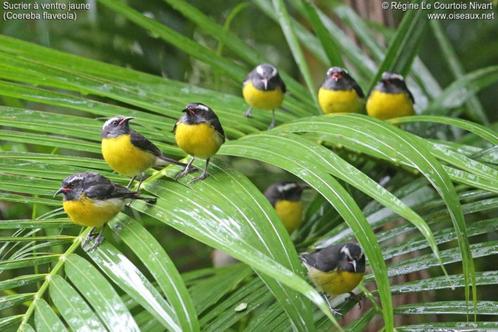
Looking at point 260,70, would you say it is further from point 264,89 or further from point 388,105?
point 388,105

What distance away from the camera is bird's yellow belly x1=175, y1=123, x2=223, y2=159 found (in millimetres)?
2117

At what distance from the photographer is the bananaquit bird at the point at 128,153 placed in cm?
209

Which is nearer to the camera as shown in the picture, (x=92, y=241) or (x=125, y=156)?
(x=92, y=241)

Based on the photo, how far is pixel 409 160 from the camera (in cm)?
175

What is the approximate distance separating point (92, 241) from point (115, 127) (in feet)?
1.60

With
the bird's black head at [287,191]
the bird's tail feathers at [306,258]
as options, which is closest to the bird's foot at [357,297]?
the bird's tail feathers at [306,258]

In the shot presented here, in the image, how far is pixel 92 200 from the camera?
6.07ft


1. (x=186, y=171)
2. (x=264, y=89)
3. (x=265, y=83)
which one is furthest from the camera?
(x=265, y=83)

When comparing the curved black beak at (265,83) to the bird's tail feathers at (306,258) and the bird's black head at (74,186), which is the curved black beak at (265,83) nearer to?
the bird's tail feathers at (306,258)

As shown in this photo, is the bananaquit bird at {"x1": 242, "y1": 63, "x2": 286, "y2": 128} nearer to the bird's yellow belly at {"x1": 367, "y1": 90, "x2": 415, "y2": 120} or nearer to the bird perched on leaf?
the bird's yellow belly at {"x1": 367, "y1": 90, "x2": 415, "y2": 120}

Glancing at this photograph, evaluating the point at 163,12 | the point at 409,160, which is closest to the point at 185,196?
the point at 409,160

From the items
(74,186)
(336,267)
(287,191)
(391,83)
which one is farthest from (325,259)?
(287,191)

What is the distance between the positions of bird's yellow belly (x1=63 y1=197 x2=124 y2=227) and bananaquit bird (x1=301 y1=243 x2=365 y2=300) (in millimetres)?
859

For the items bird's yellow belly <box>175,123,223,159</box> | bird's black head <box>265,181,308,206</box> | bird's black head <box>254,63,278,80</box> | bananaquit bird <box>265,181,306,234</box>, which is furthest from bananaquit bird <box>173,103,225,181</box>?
bird's black head <box>265,181,308,206</box>
